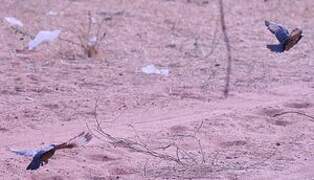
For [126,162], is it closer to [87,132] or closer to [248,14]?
[87,132]

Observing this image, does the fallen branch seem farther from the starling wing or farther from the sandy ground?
the starling wing

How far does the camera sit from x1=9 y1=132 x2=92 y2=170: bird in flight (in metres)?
4.38

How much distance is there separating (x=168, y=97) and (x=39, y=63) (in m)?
1.42

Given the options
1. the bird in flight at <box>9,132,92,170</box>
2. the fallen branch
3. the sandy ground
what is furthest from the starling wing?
the bird in flight at <box>9,132,92,170</box>

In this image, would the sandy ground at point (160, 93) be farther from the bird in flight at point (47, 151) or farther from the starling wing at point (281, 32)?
the starling wing at point (281, 32)

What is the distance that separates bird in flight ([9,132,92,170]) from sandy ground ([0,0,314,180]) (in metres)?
0.05

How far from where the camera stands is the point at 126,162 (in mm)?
4602

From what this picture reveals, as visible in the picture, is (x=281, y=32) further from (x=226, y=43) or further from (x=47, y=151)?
(x=226, y=43)

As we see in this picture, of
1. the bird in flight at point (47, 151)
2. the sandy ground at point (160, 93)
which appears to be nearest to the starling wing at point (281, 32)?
the sandy ground at point (160, 93)

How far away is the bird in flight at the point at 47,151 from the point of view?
172 inches

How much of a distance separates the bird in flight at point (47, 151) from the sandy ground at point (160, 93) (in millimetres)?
47

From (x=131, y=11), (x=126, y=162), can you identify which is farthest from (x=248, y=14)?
(x=126, y=162)

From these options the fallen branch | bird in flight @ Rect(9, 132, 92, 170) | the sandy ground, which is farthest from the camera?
the fallen branch

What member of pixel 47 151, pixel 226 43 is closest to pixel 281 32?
pixel 47 151
